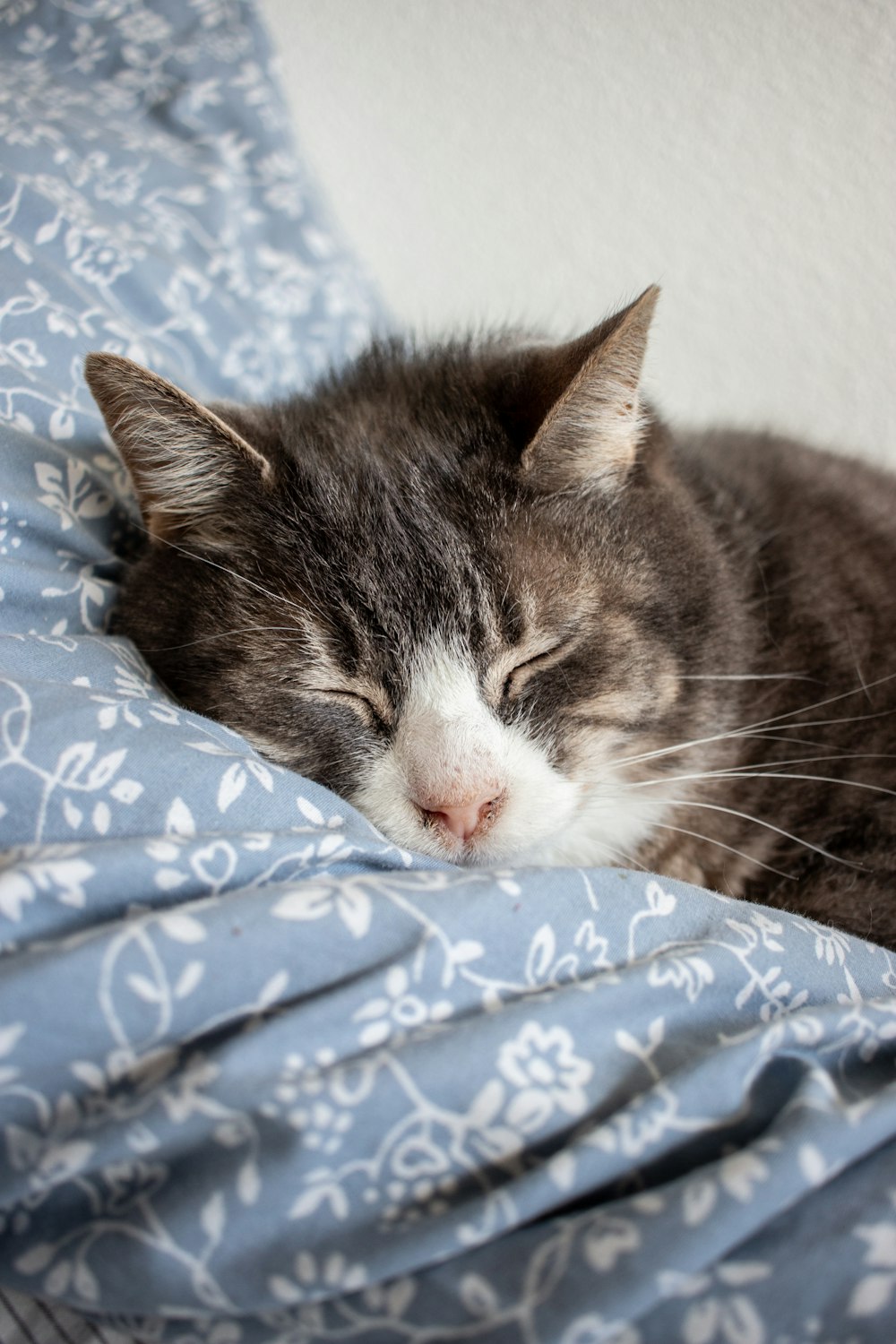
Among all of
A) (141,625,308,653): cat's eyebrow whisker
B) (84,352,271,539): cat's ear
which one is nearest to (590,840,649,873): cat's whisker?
(141,625,308,653): cat's eyebrow whisker

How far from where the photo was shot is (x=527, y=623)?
1061 mm

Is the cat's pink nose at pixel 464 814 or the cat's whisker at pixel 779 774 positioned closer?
the cat's pink nose at pixel 464 814

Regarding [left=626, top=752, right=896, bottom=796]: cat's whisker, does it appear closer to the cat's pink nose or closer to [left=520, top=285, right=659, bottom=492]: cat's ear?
the cat's pink nose

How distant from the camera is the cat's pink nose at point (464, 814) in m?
0.99

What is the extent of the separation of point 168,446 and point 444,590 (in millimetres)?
371

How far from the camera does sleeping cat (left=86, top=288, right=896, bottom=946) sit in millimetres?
1045

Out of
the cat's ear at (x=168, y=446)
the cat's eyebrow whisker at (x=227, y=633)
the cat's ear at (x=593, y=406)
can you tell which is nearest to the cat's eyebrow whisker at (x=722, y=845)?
the cat's ear at (x=593, y=406)

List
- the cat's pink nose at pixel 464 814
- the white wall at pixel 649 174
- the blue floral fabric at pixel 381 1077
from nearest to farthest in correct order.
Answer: the blue floral fabric at pixel 381 1077
the cat's pink nose at pixel 464 814
the white wall at pixel 649 174

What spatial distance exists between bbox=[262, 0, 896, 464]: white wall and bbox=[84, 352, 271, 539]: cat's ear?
0.71m

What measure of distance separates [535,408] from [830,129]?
3.18ft

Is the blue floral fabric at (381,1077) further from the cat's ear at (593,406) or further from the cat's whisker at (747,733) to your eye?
the cat's ear at (593,406)

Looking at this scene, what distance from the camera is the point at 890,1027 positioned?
0.86m

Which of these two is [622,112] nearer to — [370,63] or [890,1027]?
[370,63]

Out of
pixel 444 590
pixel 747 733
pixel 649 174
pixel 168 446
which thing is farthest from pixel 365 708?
pixel 649 174
